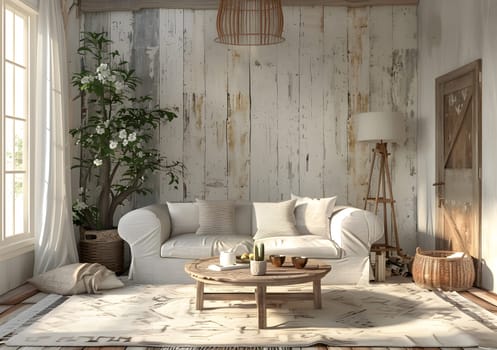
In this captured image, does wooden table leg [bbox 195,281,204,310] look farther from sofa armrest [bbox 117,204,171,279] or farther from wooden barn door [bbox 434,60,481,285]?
wooden barn door [bbox 434,60,481,285]

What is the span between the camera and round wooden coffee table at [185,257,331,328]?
417 cm

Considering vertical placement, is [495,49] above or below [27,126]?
above

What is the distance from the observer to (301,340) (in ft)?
12.4

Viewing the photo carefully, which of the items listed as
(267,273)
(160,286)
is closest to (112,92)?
(160,286)

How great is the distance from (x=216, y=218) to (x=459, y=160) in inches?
96.0

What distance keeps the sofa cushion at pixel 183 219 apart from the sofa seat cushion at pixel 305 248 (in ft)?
3.13

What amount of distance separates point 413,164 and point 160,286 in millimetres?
3265

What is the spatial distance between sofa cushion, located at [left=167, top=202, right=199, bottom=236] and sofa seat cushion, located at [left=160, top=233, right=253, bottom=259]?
46cm

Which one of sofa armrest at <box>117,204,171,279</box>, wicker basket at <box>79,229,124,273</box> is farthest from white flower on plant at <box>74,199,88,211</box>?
sofa armrest at <box>117,204,171,279</box>

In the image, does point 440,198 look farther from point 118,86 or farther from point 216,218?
point 118,86

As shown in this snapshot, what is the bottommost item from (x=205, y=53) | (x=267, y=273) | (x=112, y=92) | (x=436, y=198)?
(x=267, y=273)

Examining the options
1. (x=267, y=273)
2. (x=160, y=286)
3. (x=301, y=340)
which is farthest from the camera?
(x=160, y=286)

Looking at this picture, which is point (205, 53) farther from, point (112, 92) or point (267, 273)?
point (267, 273)

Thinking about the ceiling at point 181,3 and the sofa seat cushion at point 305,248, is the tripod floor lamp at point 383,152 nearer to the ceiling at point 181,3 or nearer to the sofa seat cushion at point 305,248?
the sofa seat cushion at point 305,248
